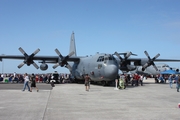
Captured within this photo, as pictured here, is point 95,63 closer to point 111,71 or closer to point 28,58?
point 111,71

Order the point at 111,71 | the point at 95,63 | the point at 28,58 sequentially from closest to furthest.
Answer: the point at 111,71, the point at 95,63, the point at 28,58

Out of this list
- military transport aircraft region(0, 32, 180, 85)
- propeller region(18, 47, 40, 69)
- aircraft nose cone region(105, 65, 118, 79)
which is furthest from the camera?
propeller region(18, 47, 40, 69)

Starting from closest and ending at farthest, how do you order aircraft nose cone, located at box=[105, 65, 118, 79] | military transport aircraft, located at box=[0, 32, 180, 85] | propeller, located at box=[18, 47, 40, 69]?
aircraft nose cone, located at box=[105, 65, 118, 79], military transport aircraft, located at box=[0, 32, 180, 85], propeller, located at box=[18, 47, 40, 69]

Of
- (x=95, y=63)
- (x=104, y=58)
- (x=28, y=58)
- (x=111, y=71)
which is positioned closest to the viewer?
(x=111, y=71)

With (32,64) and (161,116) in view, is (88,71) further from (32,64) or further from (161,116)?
(161,116)

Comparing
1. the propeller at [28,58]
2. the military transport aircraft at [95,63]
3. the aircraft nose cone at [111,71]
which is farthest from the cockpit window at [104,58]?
the propeller at [28,58]

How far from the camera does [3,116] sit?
838 cm

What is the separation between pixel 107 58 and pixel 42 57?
12.1 metres

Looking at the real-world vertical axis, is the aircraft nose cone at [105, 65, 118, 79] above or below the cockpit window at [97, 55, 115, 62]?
below

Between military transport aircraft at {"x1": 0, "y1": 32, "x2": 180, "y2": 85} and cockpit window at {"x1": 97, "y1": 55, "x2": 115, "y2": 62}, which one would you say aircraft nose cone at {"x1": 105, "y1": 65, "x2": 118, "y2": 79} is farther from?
cockpit window at {"x1": 97, "y1": 55, "x2": 115, "y2": 62}

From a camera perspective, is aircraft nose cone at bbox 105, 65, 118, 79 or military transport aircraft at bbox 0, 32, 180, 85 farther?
military transport aircraft at bbox 0, 32, 180, 85

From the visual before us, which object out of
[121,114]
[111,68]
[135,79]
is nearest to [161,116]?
[121,114]

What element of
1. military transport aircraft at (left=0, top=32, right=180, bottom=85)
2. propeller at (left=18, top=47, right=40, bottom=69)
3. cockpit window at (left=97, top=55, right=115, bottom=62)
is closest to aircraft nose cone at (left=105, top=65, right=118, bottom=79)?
military transport aircraft at (left=0, top=32, right=180, bottom=85)

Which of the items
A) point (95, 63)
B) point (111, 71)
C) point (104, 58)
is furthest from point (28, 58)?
point (111, 71)
